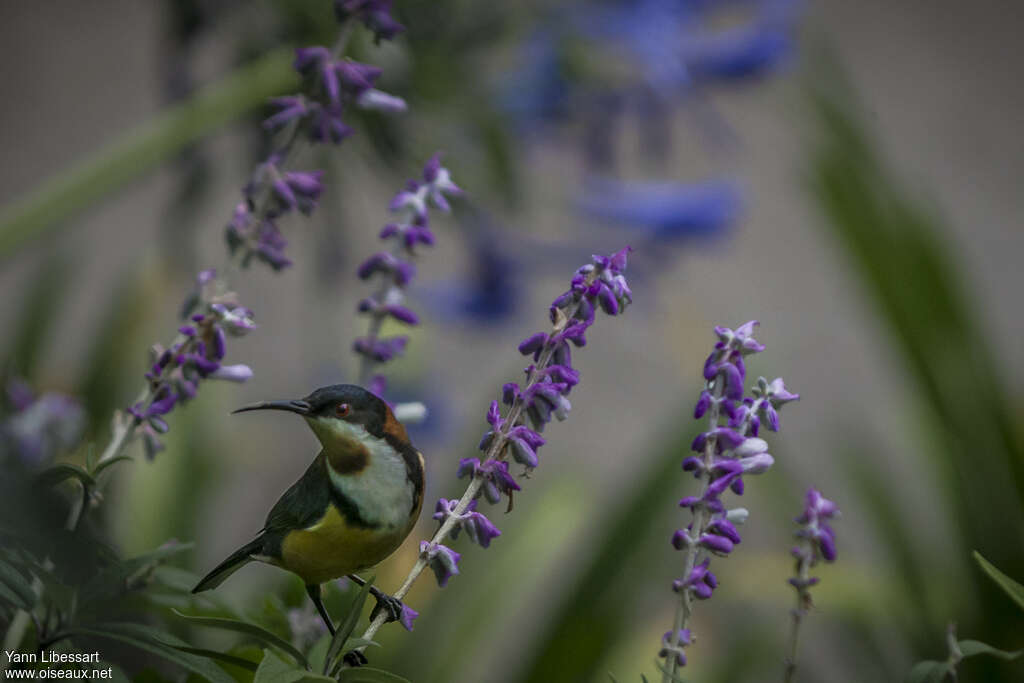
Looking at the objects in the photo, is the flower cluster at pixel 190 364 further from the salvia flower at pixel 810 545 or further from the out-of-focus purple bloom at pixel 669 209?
the out-of-focus purple bloom at pixel 669 209

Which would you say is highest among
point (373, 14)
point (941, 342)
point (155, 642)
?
point (941, 342)

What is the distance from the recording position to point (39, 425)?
0.25 metres

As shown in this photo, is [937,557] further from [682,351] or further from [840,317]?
[840,317]

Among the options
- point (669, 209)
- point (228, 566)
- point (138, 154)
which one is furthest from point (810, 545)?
point (669, 209)

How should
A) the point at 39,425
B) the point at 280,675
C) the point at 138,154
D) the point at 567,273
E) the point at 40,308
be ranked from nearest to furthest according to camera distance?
1. the point at 280,675
2. the point at 39,425
3. the point at 138,154
4. the point at 40,308
5. the point at 567,273

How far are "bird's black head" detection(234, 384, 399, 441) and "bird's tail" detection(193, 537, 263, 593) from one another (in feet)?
0.07

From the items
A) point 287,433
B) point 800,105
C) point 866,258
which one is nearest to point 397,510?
point 866,258

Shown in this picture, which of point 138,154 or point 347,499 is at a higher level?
point 138,154

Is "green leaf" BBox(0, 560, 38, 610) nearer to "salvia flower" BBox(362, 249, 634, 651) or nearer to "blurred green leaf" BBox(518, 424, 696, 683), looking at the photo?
"salvia flower" BBox(362, 249, 634, 651)

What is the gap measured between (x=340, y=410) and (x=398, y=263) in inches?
2.8

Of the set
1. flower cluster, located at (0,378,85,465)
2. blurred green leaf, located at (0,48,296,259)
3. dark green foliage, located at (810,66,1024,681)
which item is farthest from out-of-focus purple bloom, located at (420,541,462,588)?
dark green foliage, located at (810,66,1024,681)

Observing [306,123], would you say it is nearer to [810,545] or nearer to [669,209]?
[810,545]

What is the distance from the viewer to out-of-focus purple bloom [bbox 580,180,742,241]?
86cm

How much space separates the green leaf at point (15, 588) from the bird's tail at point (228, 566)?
0.08ft
